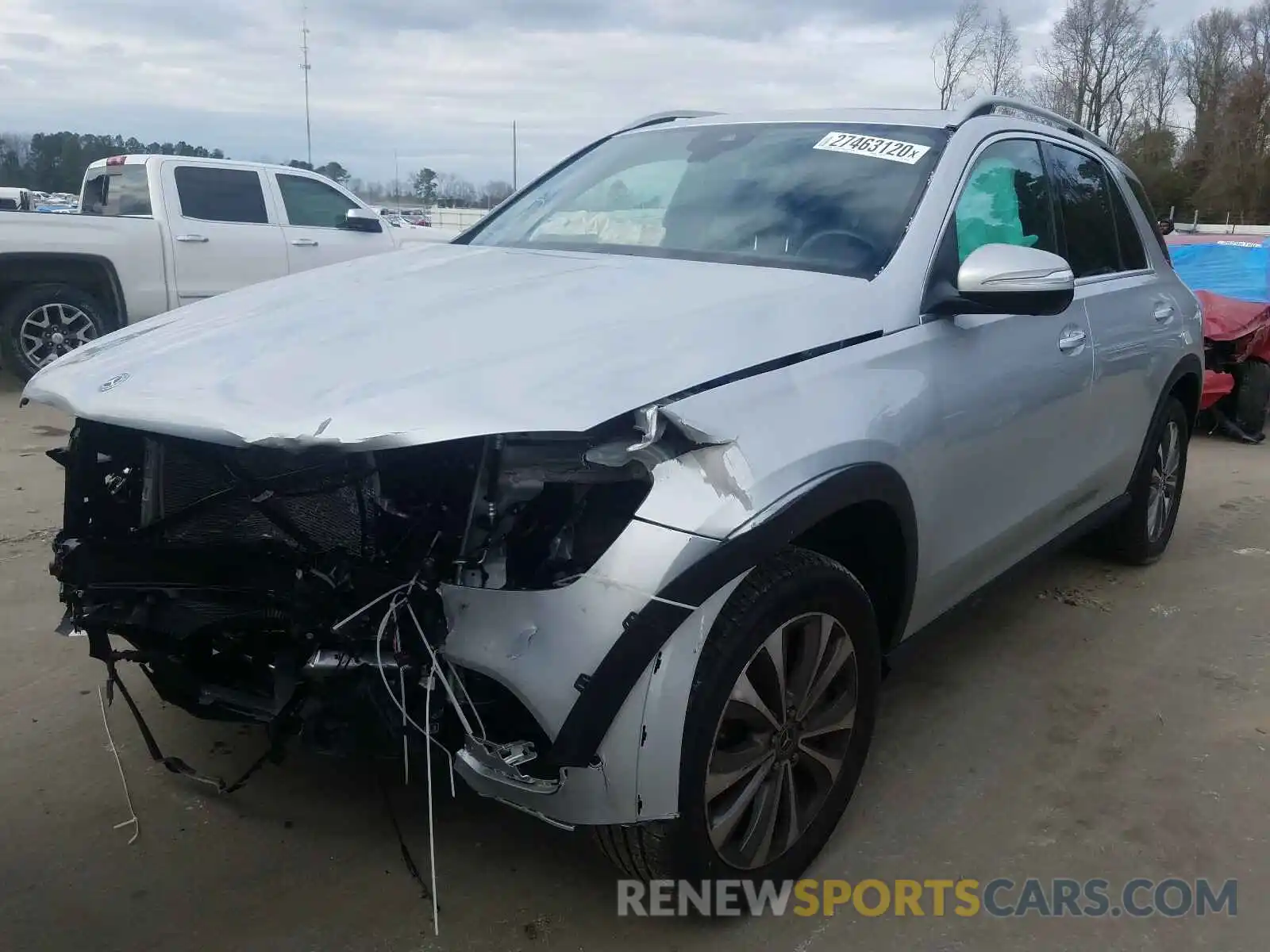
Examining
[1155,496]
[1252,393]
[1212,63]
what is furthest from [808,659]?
[1212,63]

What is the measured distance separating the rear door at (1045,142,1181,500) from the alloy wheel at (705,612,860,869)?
1670 millimetres

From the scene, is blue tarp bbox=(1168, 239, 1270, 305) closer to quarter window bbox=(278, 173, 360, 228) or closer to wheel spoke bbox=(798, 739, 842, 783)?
quarter window bbox=(278, 173, 360, 228)

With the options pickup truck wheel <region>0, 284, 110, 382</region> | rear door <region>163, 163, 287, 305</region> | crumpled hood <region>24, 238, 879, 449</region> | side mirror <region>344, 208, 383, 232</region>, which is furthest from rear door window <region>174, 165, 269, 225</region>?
crumpled hood <region>24, 238, 879, 449</region>

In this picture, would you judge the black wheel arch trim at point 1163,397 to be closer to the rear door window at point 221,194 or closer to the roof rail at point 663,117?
the roof rail at point 663,117

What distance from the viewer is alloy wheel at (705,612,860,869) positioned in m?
2.22

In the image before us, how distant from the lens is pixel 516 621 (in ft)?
6.56

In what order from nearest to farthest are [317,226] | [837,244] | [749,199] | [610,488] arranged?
[610,488] → [837,244] → [749,199] → [317,226]

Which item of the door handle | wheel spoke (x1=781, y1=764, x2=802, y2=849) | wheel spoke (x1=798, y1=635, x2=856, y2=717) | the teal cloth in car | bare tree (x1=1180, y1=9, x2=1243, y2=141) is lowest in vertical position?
wheel spoke (x1=781, y1=764, x2=802, y2=849)

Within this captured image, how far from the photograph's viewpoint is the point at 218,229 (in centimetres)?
923

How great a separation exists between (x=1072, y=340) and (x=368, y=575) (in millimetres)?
2458

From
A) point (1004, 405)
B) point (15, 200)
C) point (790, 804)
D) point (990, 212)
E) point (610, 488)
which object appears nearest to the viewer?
point (610, 488)

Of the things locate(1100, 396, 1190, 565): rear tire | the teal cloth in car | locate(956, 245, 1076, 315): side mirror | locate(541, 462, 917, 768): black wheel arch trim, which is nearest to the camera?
locate(541, 462, 917, 768): black wheel arch trim

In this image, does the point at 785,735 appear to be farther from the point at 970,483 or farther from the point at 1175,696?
the point at 1175,696

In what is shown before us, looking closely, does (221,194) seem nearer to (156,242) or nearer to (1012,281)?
(156,242)
